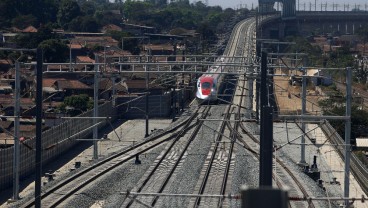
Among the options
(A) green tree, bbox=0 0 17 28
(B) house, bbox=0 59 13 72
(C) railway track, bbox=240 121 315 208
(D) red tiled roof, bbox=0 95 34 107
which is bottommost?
(C) railway track, bbox=240 121 315 208

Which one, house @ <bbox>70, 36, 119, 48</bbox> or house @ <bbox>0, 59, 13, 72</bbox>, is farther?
house @ <bbox>70, 36, 119, 48</bbox>

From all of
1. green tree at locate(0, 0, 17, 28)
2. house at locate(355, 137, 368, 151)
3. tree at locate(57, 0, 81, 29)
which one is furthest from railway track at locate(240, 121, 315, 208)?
tree at locate(57, 0, 81, 29)

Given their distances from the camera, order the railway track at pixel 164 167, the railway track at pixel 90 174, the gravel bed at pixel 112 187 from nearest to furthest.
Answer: the gravel bed at pixel 112 187 < the railway track at pixel 90 174 < the railway track at pixel 164 167

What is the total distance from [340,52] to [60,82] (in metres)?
29.6

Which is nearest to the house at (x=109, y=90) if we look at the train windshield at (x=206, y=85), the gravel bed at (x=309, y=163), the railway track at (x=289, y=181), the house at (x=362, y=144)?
the train windshield at (x=206, y=85)

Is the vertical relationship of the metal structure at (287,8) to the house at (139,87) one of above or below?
above

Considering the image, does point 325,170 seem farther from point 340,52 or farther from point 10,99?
point 340,52

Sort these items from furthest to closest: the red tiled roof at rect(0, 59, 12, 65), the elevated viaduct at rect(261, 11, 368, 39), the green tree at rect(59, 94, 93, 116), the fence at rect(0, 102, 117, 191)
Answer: the elevated viaduct at rect(261, 11, 368, 39) < the red tiled roof at rect(0, 59, 12, 65) < the green tree at rect(59, 94, 93, 116) < the fence at rect(0, 102, 117, 191)

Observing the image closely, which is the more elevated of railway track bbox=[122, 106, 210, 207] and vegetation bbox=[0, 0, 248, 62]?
vegetation bbox=[0, 0, 248, 62]

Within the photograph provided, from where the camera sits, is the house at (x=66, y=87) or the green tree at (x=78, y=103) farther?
the house at (x=66, y=87)

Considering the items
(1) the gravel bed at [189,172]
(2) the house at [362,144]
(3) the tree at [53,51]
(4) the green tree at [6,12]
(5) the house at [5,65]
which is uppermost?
(4) the green tree at [6,12]

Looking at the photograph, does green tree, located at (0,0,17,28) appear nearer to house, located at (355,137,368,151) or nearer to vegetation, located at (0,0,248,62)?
vegetation, located at (0,0,248,62)

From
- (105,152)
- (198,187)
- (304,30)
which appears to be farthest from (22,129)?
(304,30)

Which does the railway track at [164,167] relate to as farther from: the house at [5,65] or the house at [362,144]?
the house at [5,65]
